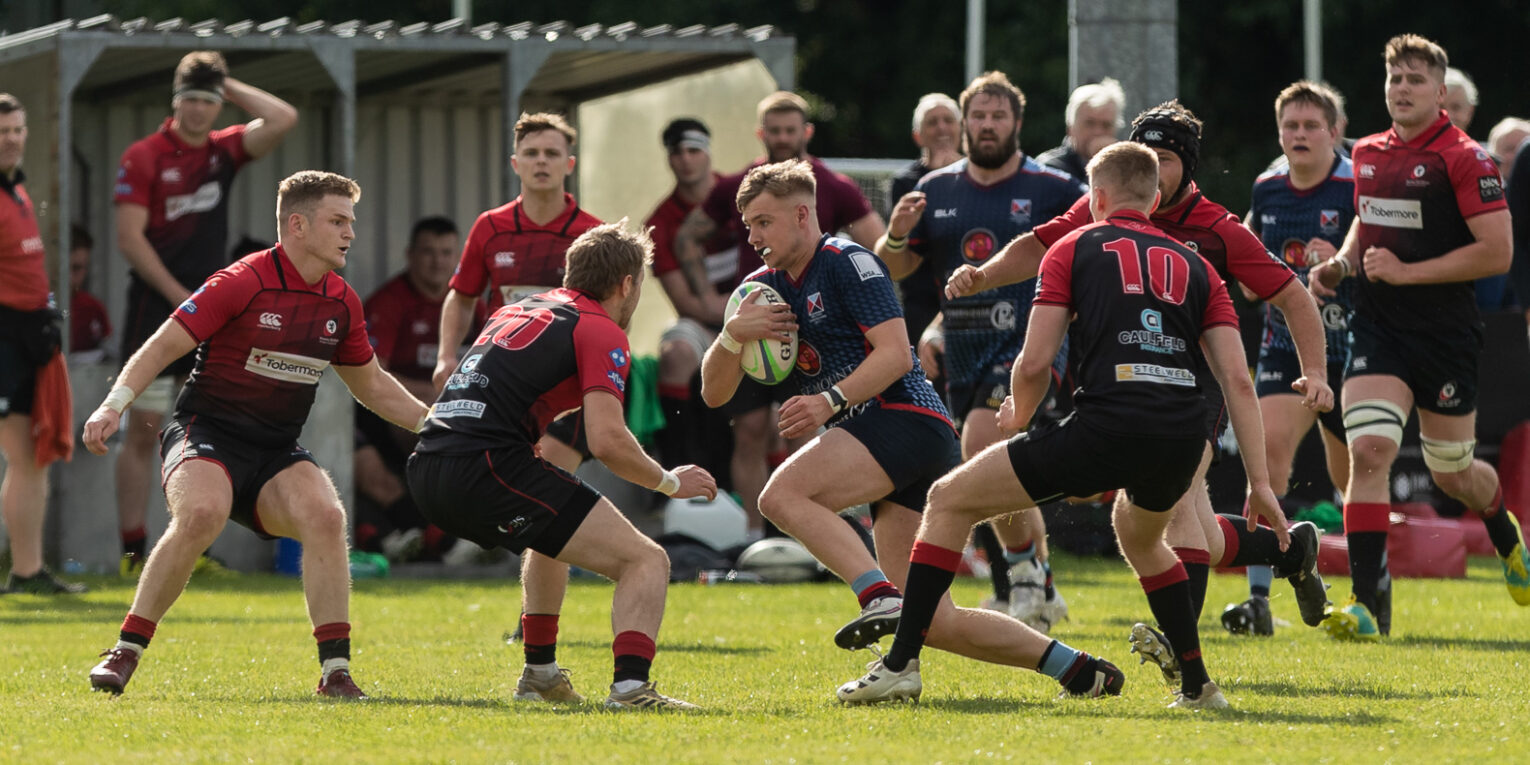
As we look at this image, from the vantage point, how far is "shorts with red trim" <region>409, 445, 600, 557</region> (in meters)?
6.56

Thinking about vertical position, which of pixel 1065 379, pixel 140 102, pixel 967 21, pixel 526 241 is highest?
pixel 967 21

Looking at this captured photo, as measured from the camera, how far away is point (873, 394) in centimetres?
689

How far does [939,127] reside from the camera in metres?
12.1

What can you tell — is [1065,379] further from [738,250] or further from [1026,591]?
[738,250]

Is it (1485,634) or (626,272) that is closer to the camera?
(626,272)

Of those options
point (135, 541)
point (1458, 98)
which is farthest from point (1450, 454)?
point (135, 541)

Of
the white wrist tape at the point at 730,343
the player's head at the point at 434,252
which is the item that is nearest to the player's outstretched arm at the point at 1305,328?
the white wrist tape at the point at 730,343

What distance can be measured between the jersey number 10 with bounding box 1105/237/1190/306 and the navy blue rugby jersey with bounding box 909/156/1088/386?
11.5 feet

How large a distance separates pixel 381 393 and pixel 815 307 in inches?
64.3

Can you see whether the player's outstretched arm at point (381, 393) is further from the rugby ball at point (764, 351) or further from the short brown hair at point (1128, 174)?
the short brown hair at point (1128, 174)

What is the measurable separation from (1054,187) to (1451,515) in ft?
20.9

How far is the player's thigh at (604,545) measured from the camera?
6.62 meters

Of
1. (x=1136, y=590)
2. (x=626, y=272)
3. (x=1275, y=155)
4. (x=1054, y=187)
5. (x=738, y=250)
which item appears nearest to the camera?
(x=626, y=272)

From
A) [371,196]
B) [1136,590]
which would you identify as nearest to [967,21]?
[371,196]
